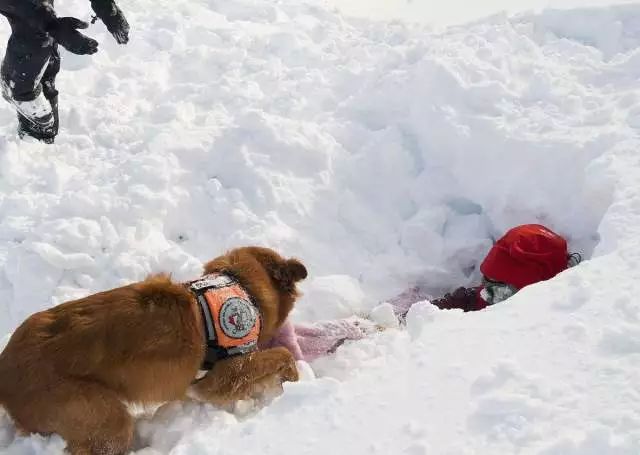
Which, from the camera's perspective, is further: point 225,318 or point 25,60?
point 25,60

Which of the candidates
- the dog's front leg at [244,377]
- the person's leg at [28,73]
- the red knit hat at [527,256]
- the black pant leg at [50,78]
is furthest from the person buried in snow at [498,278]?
the black pant leg at [50,78]

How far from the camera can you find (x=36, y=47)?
15.5ft

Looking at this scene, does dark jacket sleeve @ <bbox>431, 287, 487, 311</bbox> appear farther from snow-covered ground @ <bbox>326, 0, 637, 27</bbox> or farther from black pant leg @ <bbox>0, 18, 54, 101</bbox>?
black pant leg @ <bbox>0, 18, 54, 101</bbox>

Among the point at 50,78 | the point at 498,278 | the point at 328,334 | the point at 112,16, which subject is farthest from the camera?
the point at 50,78

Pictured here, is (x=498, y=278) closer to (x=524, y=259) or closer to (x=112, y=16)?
(x=524, y=259)

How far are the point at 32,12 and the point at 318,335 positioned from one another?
122 inches

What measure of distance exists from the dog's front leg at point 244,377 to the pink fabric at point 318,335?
39 cm

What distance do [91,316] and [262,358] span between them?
0.96 meters

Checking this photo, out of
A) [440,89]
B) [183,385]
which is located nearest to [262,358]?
[183,385]

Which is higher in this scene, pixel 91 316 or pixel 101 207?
pixel 91 316

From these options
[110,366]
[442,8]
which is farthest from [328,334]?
[442,8]

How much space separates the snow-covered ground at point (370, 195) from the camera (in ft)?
8.71

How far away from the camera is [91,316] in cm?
299

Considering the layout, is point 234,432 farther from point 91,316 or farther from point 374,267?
point 374,267
